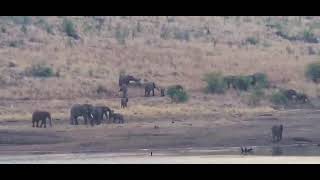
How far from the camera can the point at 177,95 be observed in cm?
834

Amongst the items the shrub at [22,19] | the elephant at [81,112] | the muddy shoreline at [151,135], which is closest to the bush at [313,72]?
the muddy shoreline at [151,135]

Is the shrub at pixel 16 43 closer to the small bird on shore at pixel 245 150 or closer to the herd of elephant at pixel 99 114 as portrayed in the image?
the herd of elephant at pixel 99 114

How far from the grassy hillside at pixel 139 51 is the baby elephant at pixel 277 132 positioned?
386mm

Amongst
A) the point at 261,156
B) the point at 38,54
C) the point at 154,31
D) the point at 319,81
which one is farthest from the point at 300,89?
the point at 38,54

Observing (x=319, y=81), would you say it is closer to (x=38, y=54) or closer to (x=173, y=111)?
(x=173, y=111)

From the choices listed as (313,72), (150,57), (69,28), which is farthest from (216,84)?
(69,28)

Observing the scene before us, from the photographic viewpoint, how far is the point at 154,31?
8312 mm

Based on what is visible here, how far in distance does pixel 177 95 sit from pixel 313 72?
1.22 m

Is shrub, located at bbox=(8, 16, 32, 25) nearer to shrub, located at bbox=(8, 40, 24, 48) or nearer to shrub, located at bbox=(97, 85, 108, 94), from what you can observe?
shrub, located at bbox=(8, 40, 24, 48)

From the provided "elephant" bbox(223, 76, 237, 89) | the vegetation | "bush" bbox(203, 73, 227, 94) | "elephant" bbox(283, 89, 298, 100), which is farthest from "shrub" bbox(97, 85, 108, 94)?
"elephant" bbox(283, 89, 298, 100)

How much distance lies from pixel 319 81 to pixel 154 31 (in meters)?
1.52

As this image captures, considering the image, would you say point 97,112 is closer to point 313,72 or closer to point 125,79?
point 125,79

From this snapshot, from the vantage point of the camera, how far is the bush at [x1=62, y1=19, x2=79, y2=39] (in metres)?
8.27

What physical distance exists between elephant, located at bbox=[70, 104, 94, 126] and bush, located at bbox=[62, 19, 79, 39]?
23.9 inches
